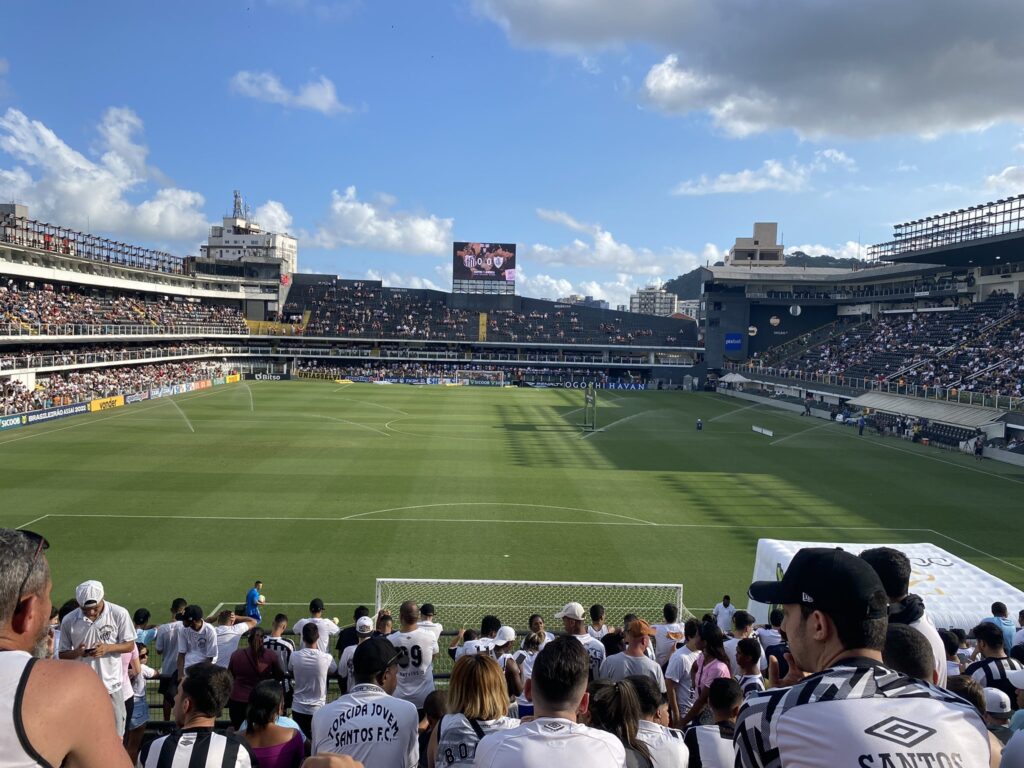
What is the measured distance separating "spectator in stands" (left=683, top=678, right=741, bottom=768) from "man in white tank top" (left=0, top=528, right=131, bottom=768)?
3462 millimetres

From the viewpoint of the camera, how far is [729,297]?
87125 mm

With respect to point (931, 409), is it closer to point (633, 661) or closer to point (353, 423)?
point (353, 423)

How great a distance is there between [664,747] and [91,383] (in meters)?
60.9

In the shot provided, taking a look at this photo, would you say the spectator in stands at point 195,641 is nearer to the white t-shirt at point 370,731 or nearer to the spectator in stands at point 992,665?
the white t-shirt at point 370,731

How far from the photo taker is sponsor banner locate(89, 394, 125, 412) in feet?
160

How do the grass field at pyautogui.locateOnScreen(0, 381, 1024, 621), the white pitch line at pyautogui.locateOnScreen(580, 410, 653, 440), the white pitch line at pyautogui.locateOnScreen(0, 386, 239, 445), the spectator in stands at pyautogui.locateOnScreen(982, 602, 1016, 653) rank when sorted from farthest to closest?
the white pitch line at pyautogui.locateOnScreen(580, 410, 653, 440), the white pitch line at pyautogui.locateOnScreen(0, 386, 239, 445), the grass field at pyautogui.locateOnScreen(0, 381, 1024, 621), the spectator in stands at pyautogui.locateOnScreen(982, 602, 1016, 653)

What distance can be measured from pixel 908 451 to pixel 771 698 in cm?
4343

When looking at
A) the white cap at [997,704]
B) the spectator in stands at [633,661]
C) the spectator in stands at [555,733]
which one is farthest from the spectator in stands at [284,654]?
the white cap at [997,704]

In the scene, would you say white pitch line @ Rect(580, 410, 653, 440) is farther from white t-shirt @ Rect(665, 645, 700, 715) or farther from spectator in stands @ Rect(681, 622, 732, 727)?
spectator in stands @ Rect(681, 622, 732, 727)

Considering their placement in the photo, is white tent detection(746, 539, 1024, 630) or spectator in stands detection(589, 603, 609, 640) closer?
spectator in stands detection(589, 603, 609, 640)

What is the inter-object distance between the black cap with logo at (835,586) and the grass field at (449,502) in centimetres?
1475

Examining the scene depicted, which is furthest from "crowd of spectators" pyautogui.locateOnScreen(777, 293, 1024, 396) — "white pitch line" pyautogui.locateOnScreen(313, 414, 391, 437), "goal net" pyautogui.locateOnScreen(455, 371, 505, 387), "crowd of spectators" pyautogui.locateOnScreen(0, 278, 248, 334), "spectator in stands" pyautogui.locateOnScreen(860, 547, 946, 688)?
"crowd of spectators" pyautogui.locateOnScreen(0, 278, 248, 334)

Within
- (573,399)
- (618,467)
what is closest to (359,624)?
(618,467)

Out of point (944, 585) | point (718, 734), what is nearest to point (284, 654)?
point (718, 734)
